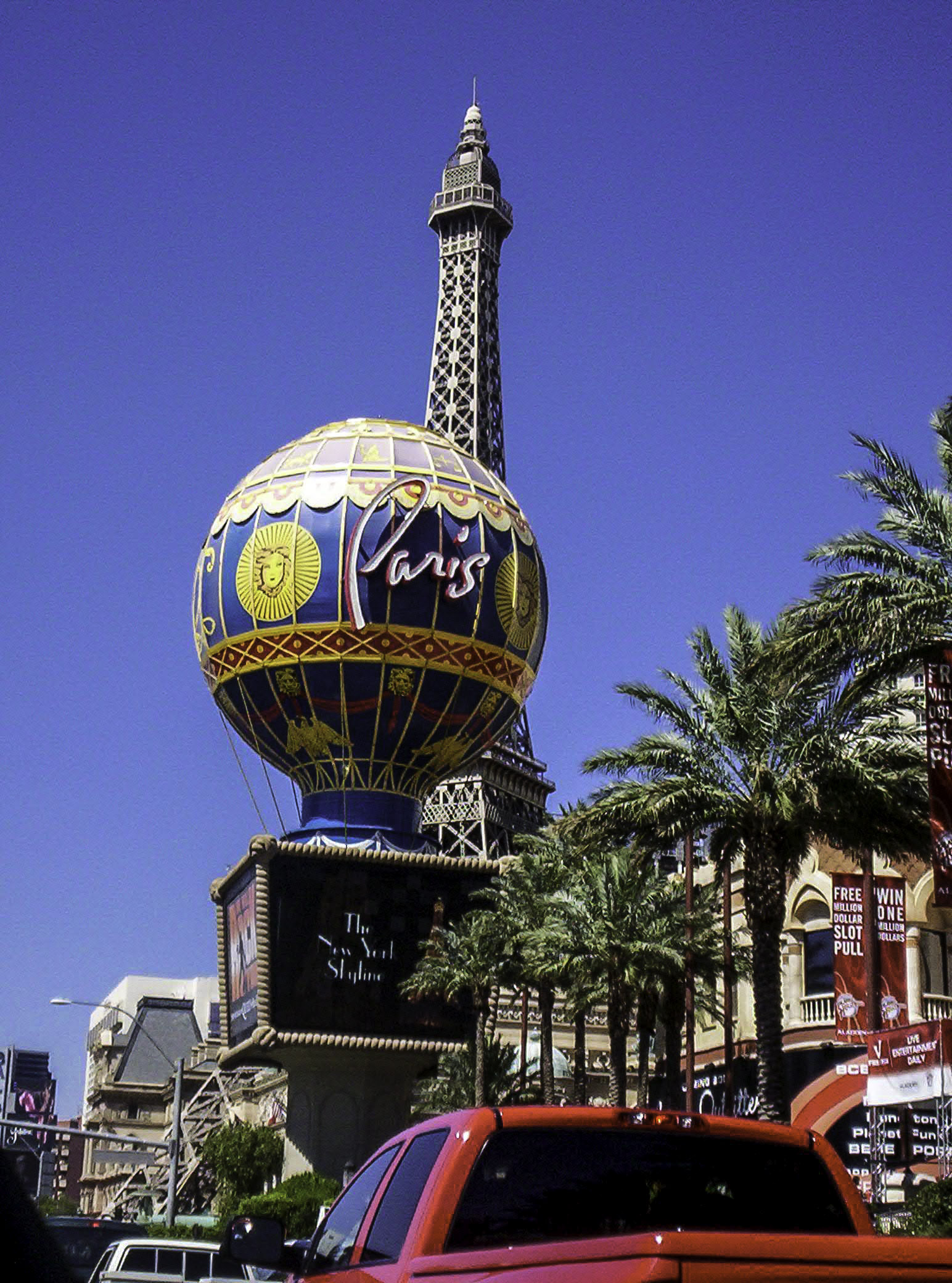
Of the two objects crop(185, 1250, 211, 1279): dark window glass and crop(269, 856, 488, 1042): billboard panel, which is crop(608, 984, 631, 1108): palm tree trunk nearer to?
crop(269, 856, 488, 1042): billboard panel

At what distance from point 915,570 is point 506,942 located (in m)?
25.0

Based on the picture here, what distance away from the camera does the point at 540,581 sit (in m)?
54.8

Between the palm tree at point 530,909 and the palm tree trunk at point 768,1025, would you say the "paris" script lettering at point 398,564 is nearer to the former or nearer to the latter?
the palm tree at point 530,909

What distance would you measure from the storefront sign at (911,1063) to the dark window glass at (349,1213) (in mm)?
24587

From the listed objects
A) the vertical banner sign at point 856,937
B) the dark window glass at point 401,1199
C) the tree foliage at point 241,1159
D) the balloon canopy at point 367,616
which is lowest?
the tree foliage at point 241,1159

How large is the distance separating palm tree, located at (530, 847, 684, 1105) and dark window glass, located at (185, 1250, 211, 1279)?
1985cm

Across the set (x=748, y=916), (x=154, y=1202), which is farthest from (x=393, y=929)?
(x=154, y=1202)

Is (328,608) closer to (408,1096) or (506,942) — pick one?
(506,942)

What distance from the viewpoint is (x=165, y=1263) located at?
1845cm

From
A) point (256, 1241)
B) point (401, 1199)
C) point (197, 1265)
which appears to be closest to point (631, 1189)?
point (401, 1199)

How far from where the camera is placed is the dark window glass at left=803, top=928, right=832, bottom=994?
4984 cm

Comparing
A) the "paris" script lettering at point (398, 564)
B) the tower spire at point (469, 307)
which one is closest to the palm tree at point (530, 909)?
the "paris" script lettering at point (398, 564)

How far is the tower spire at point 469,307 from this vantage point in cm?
11031

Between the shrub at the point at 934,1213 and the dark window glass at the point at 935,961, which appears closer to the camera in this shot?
the shrub at the point at 934,1213
